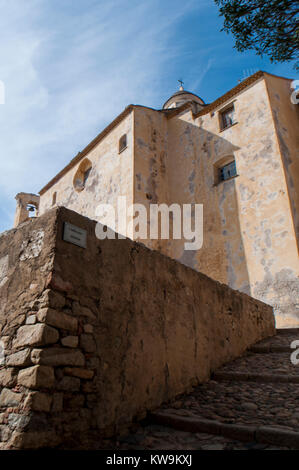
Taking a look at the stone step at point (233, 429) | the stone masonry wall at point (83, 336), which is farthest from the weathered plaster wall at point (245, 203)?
the stone step at point (233, 429)

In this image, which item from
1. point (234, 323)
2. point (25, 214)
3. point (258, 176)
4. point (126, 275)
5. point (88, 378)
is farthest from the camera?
point (25, 214)

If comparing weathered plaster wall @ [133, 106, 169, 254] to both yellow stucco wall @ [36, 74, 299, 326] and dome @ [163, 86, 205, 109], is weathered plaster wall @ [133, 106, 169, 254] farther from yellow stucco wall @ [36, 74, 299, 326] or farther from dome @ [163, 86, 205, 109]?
dome @ [163, 86, 205, 109]

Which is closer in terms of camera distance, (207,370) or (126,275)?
(126,275)

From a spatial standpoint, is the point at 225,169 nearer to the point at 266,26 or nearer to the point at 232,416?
the point at 266,26

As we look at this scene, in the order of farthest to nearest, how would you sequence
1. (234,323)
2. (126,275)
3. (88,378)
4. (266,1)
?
(266,1), (234,323), (126,275), (88,378)

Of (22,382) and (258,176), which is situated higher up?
(258,176)

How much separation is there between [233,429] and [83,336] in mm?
1400

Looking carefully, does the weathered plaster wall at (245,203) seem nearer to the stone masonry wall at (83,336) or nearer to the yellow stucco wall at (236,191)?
the yellow stucco wall at (236,191)

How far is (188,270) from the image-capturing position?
420 centimetres

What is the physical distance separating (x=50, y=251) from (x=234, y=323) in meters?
3.57

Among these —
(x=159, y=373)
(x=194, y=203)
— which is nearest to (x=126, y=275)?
(x=159, y=373)

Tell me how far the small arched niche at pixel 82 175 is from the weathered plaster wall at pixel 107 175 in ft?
0.69

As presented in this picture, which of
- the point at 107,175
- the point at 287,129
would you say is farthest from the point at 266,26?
the point at 107,175

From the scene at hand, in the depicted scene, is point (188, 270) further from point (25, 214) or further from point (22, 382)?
point (25, 214)
